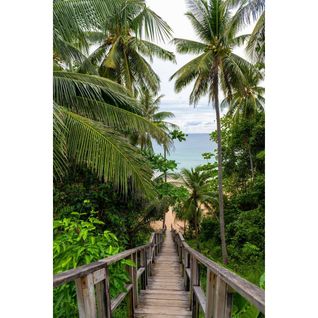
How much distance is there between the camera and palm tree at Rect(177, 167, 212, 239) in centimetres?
1725

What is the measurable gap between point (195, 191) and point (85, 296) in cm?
1599

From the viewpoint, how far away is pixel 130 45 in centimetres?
1038

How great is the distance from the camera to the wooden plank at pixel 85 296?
1.57 m

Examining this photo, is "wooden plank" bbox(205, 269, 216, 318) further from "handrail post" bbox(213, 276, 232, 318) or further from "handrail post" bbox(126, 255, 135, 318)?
"handrail post" bbox(126, 255, 135, 318)

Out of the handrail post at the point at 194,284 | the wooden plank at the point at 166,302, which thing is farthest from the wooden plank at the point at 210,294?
the wooden plank at the point at 166,302

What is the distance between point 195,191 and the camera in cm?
1736

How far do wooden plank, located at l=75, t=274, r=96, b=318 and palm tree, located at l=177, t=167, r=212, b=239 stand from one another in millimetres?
15636

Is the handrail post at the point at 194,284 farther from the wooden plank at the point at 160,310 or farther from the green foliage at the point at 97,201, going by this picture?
the green foliage at the point at 97,201

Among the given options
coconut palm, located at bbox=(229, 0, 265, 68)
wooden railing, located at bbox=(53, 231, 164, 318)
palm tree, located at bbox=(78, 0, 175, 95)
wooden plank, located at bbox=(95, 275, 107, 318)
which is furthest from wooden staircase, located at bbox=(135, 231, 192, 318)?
coconut palm, located at bbox=(229, 0, 265, 68)
